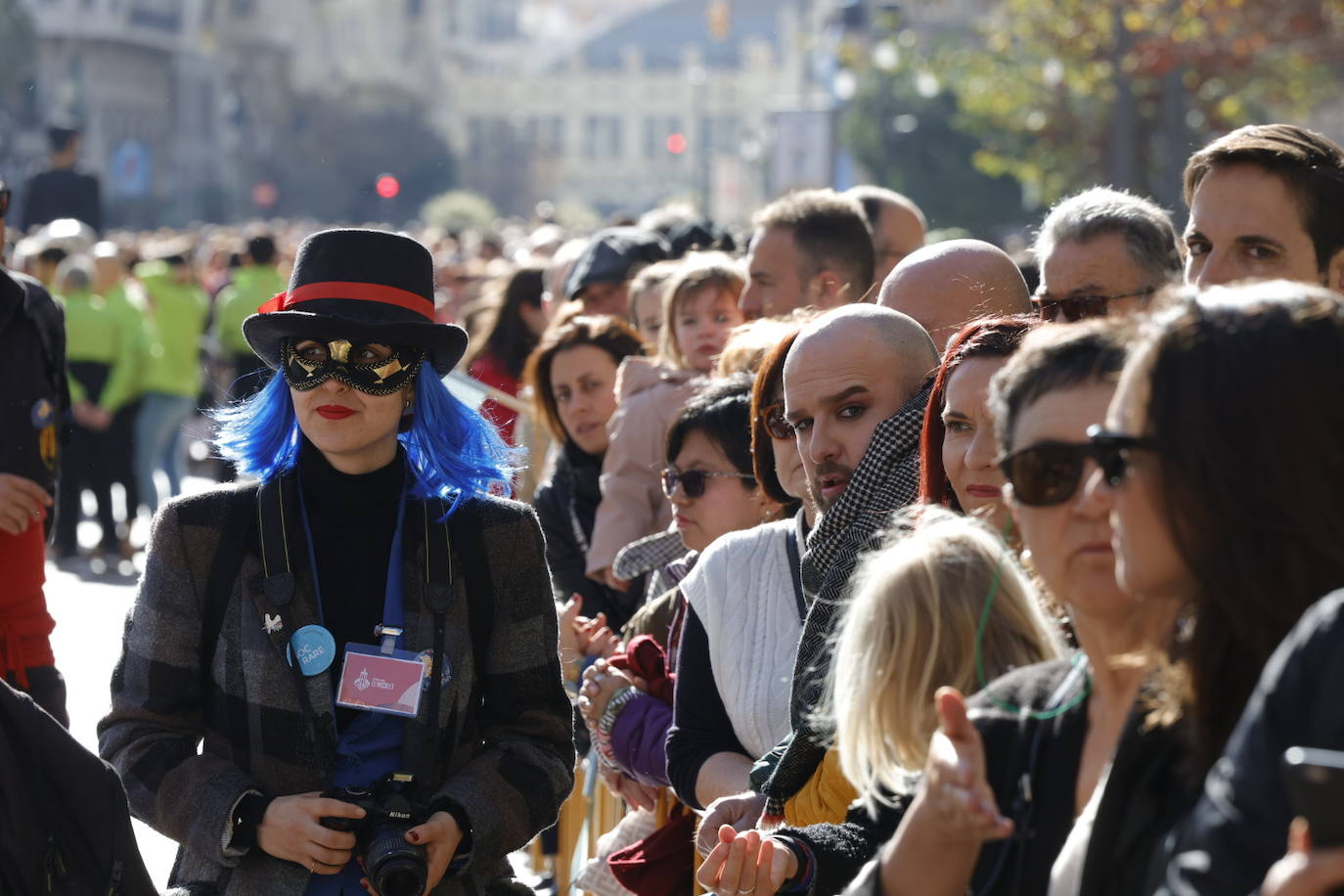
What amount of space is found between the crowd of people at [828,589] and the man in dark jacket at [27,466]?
2cm

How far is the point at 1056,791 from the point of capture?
2.33 metres

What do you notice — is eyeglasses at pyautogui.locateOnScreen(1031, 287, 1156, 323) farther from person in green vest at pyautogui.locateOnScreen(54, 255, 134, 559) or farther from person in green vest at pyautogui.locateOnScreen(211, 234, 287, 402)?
person in green vest at pyautogui.locateOnScreen(54, 255, 134, 559)

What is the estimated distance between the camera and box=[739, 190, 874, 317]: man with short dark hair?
638cm

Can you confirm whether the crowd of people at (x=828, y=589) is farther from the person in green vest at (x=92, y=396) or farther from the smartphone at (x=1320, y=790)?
the person in green vest at (x=92, y=396)

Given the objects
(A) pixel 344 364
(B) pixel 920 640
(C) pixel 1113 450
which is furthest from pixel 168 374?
(C) pixel 1113 450

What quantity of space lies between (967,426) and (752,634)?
724 millimetres

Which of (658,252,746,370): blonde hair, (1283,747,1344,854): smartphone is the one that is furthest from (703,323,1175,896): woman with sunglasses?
(658,252,746,370): blonde hair

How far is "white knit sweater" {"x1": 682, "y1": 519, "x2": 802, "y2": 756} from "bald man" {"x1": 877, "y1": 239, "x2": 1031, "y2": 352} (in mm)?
1018

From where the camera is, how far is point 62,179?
52.0 ft

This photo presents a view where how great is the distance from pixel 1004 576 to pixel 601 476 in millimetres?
3388

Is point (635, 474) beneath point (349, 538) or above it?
beneath

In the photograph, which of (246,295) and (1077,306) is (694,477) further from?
(246,295)

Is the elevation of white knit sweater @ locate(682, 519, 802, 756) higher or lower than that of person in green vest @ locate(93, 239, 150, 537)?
higher

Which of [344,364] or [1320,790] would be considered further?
[344,364]
